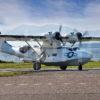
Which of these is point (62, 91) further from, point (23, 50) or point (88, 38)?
point (88, 38)

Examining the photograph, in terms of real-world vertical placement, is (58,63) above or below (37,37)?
below

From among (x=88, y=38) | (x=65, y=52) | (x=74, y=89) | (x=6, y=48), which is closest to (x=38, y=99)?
(x=74, y=89)

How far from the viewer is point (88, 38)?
47.2 m

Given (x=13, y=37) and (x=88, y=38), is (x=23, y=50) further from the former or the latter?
(x=88, y=38)

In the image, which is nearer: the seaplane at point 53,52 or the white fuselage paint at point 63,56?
the white fuselage paint at point 63,56

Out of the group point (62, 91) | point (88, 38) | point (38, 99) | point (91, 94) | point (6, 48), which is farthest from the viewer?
point (88, 38)

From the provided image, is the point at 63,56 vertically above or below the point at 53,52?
below

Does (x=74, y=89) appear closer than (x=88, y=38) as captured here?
Yes

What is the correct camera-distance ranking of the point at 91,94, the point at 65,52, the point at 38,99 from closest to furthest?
the point at 38,99 → the point at 91,94 → the point at 65,52

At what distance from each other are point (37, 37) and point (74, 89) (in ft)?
83.3

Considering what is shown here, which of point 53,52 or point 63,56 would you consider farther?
point 53,52

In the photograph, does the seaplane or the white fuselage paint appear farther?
the seaplane

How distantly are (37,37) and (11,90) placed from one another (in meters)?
25.2

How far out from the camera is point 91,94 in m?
14.8
